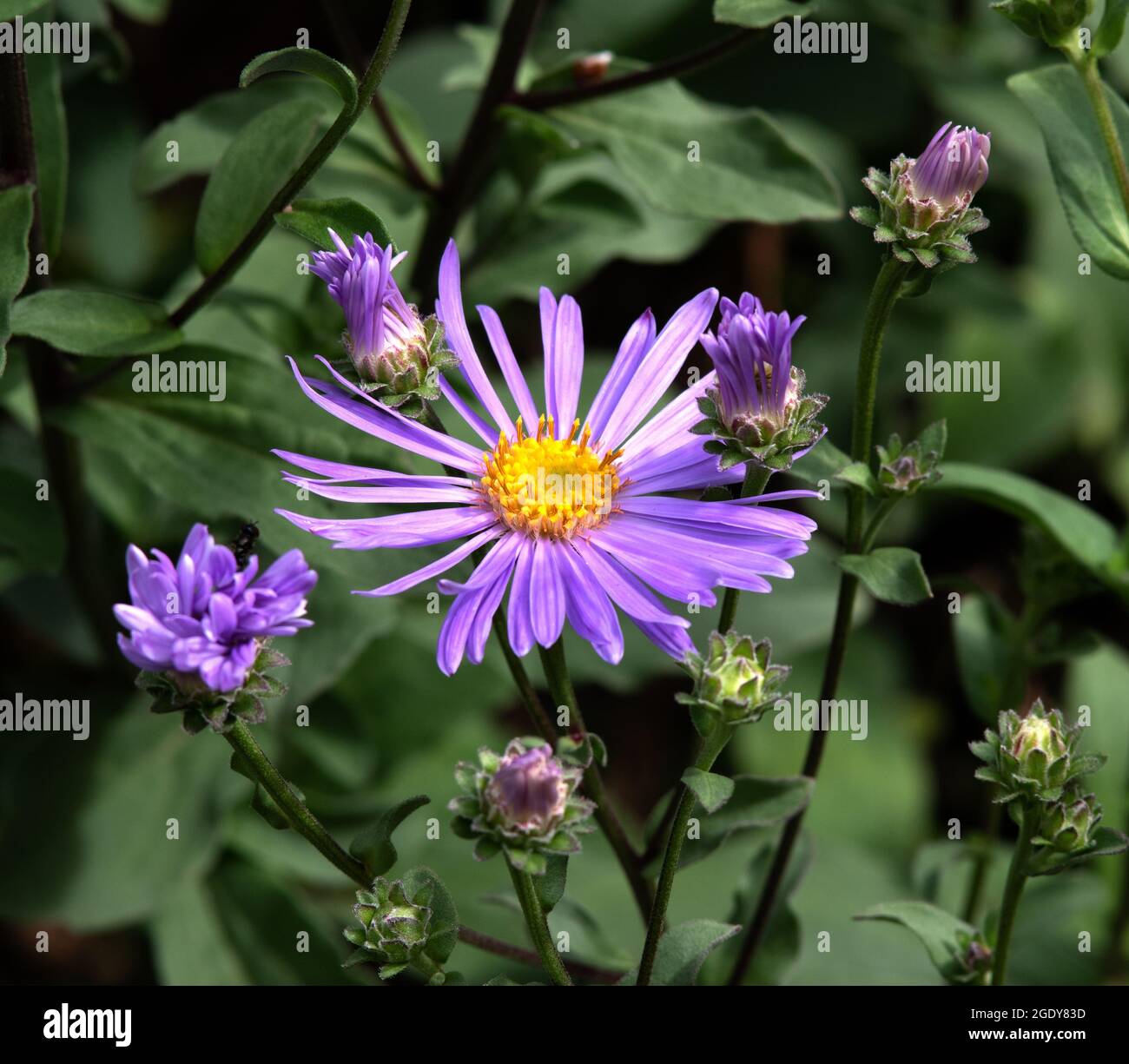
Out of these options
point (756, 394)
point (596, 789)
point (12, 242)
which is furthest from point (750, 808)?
point (12, 242)

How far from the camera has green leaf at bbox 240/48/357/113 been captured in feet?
4.77

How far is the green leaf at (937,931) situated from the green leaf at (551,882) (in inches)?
18.1

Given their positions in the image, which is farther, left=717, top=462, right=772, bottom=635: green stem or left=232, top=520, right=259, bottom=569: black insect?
left=232, top=520, right=259, bottom=569: black insect

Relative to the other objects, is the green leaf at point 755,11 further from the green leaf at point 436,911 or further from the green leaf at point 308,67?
the green leaf at point 436,911

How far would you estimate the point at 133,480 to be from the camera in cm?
252

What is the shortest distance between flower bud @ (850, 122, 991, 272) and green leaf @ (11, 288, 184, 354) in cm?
92

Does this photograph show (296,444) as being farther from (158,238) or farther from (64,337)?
(158,238)

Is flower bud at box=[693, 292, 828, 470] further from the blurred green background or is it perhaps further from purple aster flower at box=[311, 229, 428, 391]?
the blurred green background

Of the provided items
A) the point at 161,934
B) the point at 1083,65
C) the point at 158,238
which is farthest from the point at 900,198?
the point at 158,238

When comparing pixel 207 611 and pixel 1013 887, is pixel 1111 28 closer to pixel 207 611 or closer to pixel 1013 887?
pixel 1013 887

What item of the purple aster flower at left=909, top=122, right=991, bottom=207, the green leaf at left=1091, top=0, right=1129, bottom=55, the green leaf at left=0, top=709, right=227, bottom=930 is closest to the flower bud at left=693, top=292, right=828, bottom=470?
the purple aster flower at left=909, top=122, right=991, bottom=207

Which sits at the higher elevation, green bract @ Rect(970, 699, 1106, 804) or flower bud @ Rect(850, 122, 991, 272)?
flower bud @ Rect(850, 122, 991, 272)

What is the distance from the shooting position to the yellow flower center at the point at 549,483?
165cm
